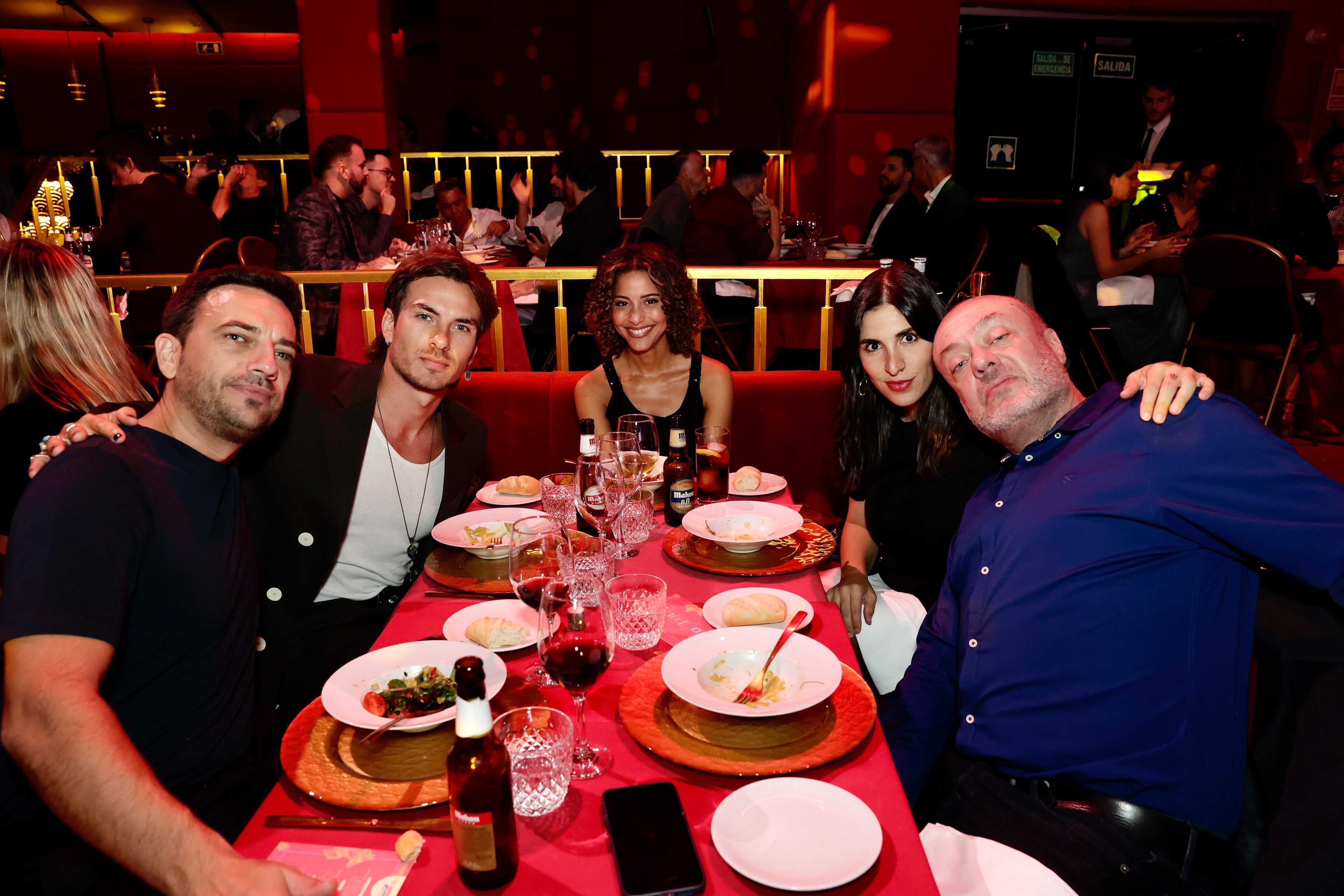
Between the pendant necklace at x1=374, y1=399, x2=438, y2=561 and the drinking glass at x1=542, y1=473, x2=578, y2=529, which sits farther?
the pendant necklace at x1=374, y1=399, x2=438, y2=561

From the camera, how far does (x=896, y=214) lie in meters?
6.18

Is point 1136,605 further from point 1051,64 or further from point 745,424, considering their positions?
point 1051,64

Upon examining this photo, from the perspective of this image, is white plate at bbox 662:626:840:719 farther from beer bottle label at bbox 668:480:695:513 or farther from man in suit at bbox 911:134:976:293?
man in suit at bbox 911:134:976:293

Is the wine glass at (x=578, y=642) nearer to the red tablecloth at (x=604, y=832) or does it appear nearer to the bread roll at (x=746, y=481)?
the red tablecloth at (x=604, y=832)

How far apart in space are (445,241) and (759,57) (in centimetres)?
563

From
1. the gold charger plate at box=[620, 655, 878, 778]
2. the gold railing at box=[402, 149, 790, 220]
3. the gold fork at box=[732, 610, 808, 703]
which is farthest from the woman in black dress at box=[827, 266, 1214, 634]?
the gold railing at box=[402, 149, 790, 220]

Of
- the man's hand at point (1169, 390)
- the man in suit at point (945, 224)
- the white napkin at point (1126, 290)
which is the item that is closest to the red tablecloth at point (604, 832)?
the man's hand at point (1169, 390)

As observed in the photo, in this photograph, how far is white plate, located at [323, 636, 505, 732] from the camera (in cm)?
118

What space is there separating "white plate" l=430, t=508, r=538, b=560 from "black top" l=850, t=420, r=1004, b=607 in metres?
0.92

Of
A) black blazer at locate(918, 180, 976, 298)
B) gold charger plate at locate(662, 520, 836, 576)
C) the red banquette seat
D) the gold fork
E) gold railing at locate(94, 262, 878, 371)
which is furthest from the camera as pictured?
black blazer at locate(918, 180, 976, 298)

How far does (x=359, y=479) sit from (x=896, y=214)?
5.01 metres

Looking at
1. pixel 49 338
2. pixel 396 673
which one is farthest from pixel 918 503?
pixel 49 338

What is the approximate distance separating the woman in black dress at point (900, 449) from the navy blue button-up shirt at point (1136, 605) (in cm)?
48

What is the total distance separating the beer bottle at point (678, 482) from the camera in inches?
85.1
